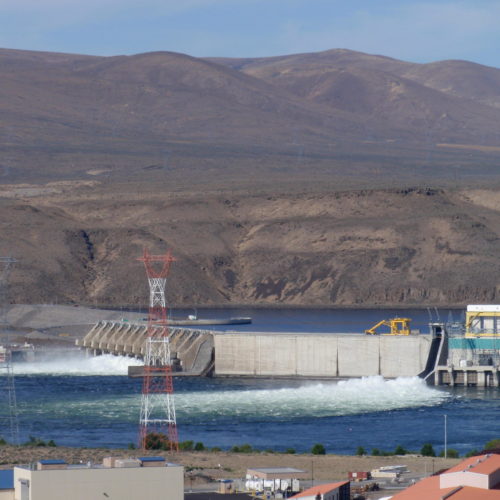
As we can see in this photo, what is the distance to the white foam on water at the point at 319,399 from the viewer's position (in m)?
85.4

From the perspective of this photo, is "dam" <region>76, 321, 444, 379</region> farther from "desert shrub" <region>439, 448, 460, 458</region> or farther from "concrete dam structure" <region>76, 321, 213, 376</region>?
"desert shrub" <region>439, 448, 460, 458</region>

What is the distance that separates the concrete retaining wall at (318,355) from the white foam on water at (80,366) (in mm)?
11362

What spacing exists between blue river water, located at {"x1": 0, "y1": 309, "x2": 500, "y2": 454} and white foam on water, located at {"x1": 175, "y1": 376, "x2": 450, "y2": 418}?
2.1 inches

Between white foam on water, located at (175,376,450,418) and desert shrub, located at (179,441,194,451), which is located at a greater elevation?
desert shrub, located at (179,441,194,451)

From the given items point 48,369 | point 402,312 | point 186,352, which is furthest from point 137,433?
point 402,312

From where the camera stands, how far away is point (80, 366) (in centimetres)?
12038

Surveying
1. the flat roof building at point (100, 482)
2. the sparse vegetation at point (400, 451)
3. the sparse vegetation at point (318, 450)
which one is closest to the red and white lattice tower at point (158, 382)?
the sparse vegetation at point (318, 450)

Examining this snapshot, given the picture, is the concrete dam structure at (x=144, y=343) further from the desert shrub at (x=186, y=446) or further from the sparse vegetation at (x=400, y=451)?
the sparse vegetation at (x=400, y=451)

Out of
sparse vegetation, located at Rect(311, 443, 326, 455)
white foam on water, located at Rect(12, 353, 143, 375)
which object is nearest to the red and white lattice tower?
sparse vegetation, located at Rect(311, 443, 326, 455)

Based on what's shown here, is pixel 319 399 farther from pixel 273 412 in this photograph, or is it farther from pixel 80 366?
pixel 80 366

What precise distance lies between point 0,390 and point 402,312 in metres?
94.2

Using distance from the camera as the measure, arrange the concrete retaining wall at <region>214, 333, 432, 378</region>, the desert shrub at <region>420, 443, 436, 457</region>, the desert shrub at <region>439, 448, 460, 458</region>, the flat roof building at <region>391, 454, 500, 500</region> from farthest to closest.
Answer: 1. the concrete retaining wall at <region>214, 333, 432, 378</region>
2. the desert shrub at <region>420, 443, 436, 457</region>
3. the desert shrub at <region>439, 448, 460, 458</region>
4. the flat roof building at <region>391, 454, 500, 500</region>

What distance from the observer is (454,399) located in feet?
290

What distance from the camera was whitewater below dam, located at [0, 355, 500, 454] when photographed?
73250 mm
